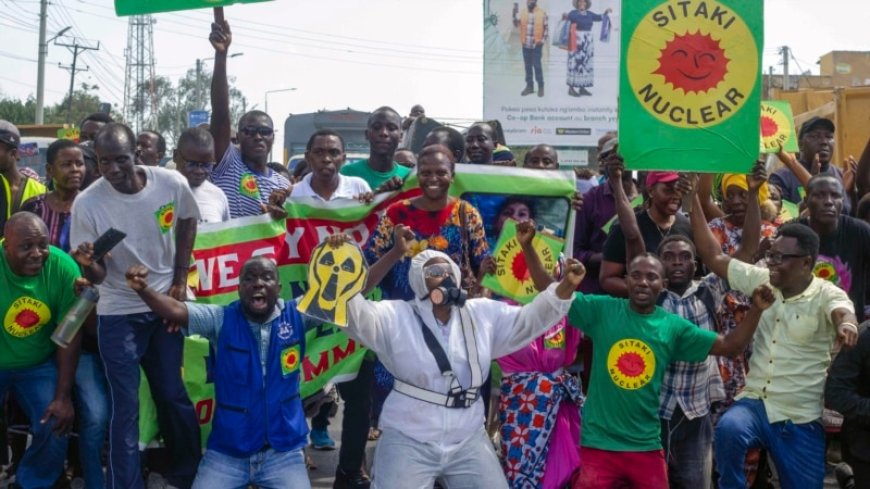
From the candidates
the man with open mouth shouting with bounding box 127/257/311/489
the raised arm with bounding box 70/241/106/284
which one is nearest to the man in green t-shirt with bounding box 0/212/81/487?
the raised arm with bounding box 70/241/106/284

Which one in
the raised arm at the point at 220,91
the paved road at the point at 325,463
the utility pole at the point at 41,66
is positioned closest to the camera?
the raised arm at the point at 220,91

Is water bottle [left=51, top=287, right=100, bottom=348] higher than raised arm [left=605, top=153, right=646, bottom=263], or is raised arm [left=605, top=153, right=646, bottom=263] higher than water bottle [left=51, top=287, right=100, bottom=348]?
raised arm [left=605, top=153, right=646, bottom=263]

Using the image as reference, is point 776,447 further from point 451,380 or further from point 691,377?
point 451,380

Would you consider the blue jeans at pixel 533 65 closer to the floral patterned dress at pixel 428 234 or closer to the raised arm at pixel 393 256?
the floral patterned dress at pixel 428 234

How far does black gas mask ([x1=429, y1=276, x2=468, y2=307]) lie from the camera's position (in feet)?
19.6

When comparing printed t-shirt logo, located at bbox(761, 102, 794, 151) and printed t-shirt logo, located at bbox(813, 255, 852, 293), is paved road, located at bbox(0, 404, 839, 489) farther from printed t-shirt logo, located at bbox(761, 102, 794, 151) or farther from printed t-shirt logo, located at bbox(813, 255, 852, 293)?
printed t-shirt logo, located at bbox(761, 102, 794, 151)

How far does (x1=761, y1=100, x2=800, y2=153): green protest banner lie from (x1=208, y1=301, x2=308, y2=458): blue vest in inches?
198

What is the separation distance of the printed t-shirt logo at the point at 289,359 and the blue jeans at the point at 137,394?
2.28 feet

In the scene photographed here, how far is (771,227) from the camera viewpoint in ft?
26.0

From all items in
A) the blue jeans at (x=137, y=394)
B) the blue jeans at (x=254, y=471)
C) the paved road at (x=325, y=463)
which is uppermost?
the blue jeans at (x=137, y=394)

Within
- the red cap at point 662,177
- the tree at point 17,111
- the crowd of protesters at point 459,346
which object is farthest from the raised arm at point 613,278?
the tree at point 17,111

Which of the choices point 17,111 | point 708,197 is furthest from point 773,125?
point 17,111

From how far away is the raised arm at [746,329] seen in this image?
594 centimetres

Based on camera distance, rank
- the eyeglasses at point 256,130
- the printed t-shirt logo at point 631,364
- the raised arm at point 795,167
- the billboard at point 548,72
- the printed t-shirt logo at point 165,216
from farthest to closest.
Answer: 1. the billboard at point 548,72
2. the raised arm at point 795,167
3. the eyeglasses at point 256,130
4. the printed t-shirt logo at point 165,216
5. the printed t-shirt logo at point 631,364
